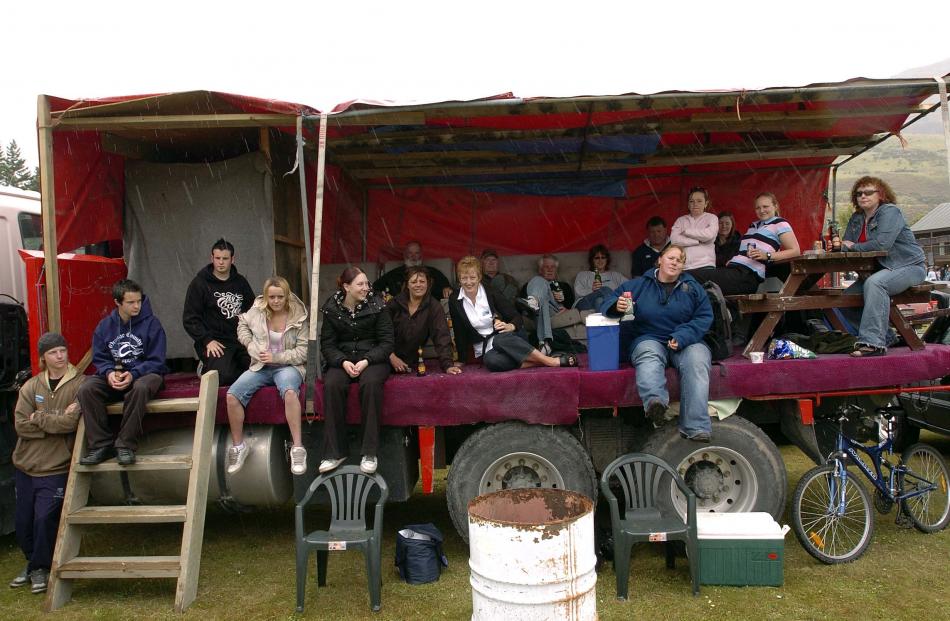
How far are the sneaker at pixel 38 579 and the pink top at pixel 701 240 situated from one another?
5768 mm

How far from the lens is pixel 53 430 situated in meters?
4.63

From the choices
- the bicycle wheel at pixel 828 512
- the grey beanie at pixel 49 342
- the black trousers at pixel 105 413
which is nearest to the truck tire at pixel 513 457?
the bicycle wheel at pixel 828 512

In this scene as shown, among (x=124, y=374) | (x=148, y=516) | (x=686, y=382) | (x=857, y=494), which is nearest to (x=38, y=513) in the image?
(x=148, y=516)

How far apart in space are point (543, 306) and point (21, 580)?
446 centimetres

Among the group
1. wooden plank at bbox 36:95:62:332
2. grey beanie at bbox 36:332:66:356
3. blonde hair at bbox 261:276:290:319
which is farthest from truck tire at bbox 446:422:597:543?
wooden plank at bbox 36:95:62:332

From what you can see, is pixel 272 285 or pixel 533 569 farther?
pixel 272 285

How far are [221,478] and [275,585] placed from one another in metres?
0.90

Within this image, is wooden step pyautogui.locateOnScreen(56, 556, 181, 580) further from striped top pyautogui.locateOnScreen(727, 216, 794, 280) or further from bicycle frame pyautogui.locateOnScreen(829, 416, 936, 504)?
striped top pyautogui.locateOnScreen(727, 216, 794, 280)

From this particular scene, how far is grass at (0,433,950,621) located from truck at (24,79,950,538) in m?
0.49

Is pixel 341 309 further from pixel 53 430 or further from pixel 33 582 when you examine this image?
pixel 33 582

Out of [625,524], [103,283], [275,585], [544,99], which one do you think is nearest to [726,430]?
[625,524]

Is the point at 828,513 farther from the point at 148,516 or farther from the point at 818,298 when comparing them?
the point at 148,516

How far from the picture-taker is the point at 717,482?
4832 mm

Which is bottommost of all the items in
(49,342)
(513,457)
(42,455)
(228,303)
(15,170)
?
(513,457)
